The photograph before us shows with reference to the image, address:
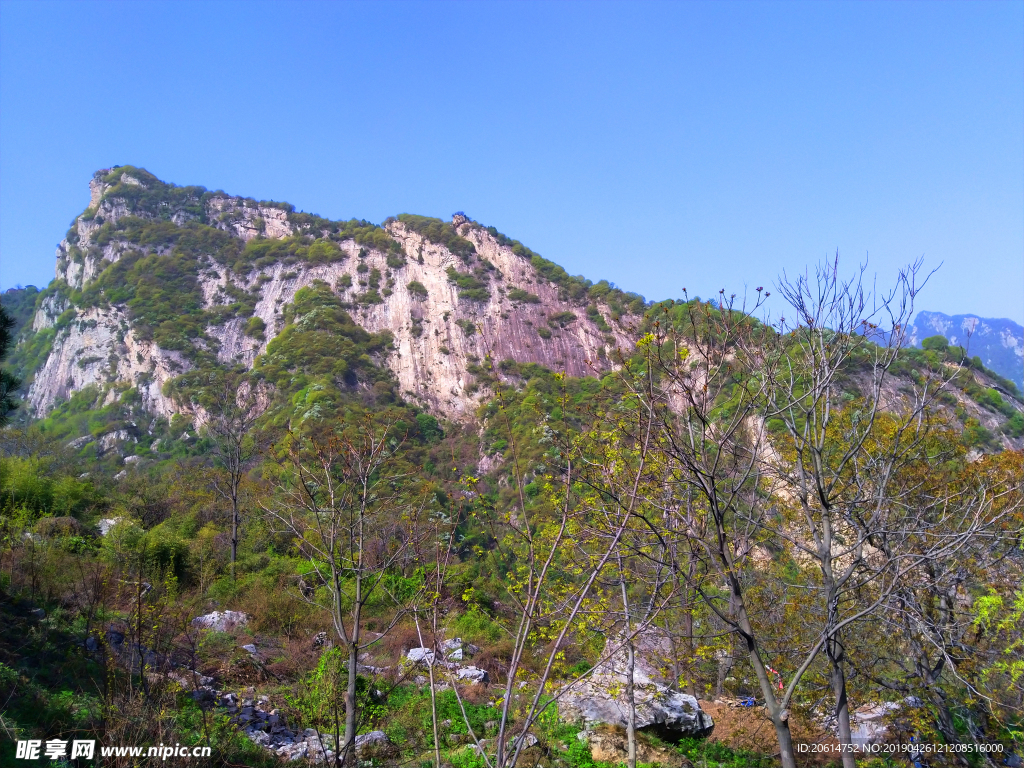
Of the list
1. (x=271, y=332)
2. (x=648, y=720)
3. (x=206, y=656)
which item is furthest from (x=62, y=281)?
(x=648, y=720)

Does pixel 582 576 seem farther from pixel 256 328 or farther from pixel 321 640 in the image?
pixel 256 328

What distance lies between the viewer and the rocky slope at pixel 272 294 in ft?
158

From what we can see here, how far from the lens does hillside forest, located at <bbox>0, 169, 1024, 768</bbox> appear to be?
4188 millimetres

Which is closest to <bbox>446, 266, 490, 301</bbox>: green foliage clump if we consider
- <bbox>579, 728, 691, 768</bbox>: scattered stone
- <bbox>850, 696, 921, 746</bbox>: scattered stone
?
<bbox>850, 696, 921, 746</bbox>: scattered stone

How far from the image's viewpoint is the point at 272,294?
54125mm

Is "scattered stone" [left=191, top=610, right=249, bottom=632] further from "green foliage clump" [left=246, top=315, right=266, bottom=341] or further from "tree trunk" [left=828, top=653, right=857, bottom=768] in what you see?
"green foliage clump" [left=246, top=315, right=266, bottom=341]

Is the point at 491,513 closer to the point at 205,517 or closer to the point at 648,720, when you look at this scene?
the point at 648,720

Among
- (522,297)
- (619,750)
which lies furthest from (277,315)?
(619,750)

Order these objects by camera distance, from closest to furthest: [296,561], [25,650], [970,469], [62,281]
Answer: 1. [25,650]
2. [970,469]
3. [296,561]
4. [62,281]

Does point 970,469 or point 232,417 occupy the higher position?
point 232,417

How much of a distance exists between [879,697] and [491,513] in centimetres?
769

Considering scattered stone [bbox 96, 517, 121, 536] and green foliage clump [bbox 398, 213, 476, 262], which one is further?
green foliage clump [bbox 398, 213, 476, 262]

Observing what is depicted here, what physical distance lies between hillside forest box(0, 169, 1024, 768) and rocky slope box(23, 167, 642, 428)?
45.6 ft

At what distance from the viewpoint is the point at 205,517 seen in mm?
19078
